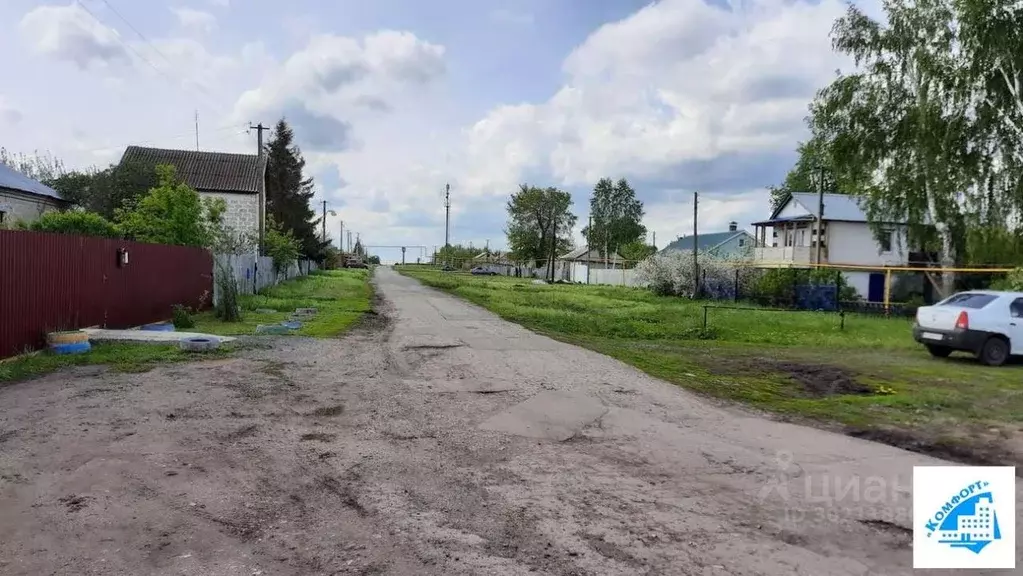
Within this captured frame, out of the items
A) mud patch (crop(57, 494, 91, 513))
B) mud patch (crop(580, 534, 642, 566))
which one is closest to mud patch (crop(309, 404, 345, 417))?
mud patch (crop(57, 494, 91, 513))

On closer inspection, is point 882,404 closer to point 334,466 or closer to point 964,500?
point 964,500

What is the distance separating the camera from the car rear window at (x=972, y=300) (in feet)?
45.1

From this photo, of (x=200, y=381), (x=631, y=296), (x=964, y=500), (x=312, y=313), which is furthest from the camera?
(x=631, y=296)

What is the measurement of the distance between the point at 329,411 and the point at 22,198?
32.9 meters

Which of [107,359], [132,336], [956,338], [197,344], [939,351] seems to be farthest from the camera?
[939,351]

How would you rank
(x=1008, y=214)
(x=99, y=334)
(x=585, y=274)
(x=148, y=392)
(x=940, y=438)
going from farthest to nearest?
(x=585, y=274), (x=1008, y=214), (x=99, y=334), (x=148, y=392), (x=940, y=438)

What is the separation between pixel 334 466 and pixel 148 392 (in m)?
4.11

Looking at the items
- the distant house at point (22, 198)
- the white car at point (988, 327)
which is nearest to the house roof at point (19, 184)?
the distant house at point (22, 198)

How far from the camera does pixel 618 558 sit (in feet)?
13.2

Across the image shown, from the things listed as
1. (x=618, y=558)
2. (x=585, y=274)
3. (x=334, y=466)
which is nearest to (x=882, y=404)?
(x=618, y=558)

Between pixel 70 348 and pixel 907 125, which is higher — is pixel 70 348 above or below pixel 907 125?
below

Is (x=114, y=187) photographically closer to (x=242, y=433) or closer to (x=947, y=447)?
(x=242, y=433)

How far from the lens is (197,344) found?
12172 mm

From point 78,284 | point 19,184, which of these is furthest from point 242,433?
point 19,184
